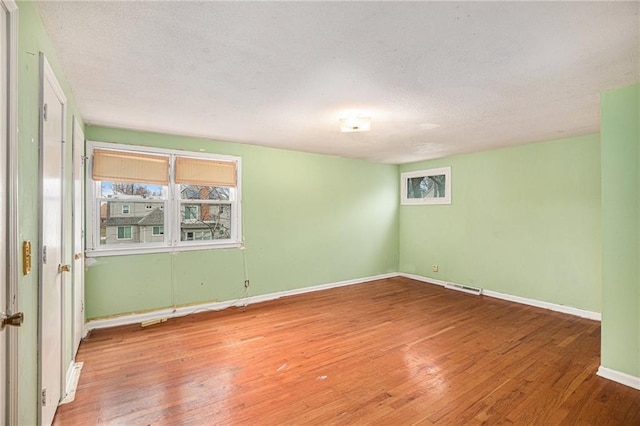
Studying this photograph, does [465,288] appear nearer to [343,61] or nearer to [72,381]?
[343,61]

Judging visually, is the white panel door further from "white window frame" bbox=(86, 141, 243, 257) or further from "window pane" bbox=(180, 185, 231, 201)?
"window pane" bbox=(180, 185, 231, 201)

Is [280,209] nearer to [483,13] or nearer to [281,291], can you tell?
[281,291]

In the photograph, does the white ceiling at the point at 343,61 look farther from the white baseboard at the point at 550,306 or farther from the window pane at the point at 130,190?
the white baseboard at the point at 550,306

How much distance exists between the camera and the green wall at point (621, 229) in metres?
2.36

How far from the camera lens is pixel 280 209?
4.90 m

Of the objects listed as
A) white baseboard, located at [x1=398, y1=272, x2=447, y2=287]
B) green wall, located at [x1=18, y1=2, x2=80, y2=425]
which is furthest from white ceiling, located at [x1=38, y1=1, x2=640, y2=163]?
white baseboard, located at [x1=398, y1=272, x2=447, y2=287]

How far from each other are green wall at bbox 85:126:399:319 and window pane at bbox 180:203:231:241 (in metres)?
0.24

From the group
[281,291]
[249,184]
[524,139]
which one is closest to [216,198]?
[249,184]

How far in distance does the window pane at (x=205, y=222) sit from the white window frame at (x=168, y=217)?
0.06 meters

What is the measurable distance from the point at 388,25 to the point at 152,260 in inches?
146

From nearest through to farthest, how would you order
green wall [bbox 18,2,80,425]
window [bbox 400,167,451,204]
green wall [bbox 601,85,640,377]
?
green wall [bbox 18,2,80,425], green wall [bbox 601,85,640,377], window [bbox 400,167,451,204]

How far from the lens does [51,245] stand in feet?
6.18

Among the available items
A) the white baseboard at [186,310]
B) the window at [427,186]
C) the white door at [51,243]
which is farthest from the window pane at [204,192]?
the window at [427,186]

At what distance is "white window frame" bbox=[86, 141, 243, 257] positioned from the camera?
11.6 ft
